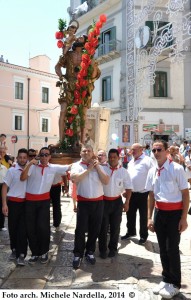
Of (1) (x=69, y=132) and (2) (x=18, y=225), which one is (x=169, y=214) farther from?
(1) (x=69, y=132)

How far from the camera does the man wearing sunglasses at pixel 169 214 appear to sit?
3646 mm

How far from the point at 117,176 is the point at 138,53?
13329 millimetres

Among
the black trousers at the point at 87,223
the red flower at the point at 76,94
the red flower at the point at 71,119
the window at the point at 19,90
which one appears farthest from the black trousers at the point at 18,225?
the window at the point at 19,90

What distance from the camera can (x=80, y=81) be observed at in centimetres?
745

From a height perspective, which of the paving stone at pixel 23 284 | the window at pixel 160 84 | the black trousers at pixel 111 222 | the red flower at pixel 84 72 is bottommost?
the paving stone at pixel 23 284

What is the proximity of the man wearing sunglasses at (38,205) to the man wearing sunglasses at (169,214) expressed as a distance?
1.64 metres

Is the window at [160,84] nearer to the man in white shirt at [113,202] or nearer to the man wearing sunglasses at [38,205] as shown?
the man in white shirt at [113,202]

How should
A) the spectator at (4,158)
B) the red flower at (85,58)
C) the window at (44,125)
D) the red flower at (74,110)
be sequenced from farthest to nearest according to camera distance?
the window at (44,125)
the red flower at (74,110)
the red flower at (85,58)
the spectator at (4,158)

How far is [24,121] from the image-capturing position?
106 feet

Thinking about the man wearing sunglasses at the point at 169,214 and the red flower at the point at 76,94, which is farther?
the red flower at the point at 76,94

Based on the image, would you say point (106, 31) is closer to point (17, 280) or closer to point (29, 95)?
point (29, 95)

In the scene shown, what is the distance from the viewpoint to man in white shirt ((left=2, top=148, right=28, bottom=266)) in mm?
4703

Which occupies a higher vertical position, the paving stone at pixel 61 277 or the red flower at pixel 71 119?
the red flower at pixel 71 119

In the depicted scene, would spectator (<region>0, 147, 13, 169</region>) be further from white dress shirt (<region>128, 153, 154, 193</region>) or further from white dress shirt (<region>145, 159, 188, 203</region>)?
white dress shirt (<region>145, 159, 188, 203</region>)
